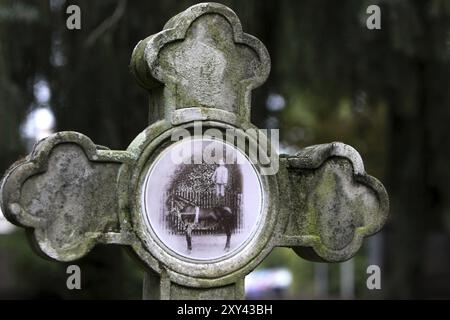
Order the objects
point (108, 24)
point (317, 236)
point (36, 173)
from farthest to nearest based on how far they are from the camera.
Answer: point (108, 24) → point (317, 236) → point (36, 173)

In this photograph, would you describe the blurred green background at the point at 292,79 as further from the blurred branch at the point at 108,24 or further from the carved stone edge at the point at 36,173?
the carved stone edge at the point at 36,173

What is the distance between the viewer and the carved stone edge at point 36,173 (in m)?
3.72

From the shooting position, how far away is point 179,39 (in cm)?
403

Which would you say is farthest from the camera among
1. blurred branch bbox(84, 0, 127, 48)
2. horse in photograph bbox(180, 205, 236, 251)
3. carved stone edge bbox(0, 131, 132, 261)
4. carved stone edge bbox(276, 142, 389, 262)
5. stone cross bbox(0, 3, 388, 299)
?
blurred branch bbox(84, 0, 127, 48)

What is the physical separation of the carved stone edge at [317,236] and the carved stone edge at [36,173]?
81 centimetres

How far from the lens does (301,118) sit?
14703 millimetres

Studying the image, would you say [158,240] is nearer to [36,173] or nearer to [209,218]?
[209,218]

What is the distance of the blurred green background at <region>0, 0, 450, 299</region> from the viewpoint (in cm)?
736

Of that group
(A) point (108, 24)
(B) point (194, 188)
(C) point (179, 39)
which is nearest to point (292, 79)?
(A) point (108, 24)

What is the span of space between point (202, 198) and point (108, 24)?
3.54 metres

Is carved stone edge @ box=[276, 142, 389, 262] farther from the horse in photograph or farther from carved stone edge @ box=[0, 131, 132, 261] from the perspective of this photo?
carved stone edge @ box=[0, 131, 132, 261]

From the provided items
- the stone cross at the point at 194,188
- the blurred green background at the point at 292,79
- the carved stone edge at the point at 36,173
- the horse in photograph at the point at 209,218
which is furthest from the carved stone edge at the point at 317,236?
the blurred green background at the point at 292,79

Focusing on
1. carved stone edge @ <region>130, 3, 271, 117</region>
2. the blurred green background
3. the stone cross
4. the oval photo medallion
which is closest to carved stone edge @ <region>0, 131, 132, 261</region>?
the stone cross
